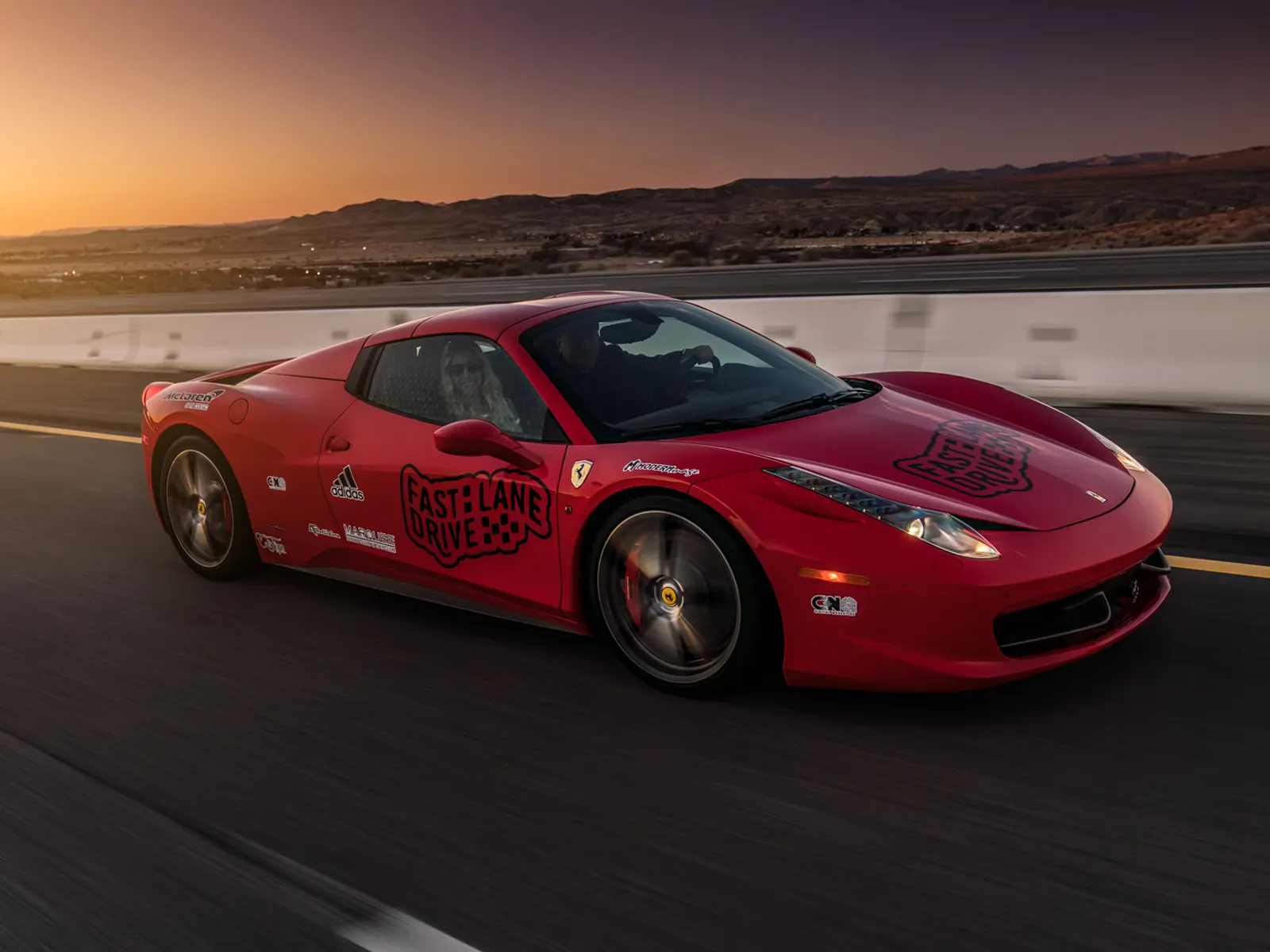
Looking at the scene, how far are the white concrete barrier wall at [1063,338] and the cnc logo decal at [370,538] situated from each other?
19.1 feet

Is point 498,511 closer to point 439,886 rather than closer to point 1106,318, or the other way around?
point 439,886

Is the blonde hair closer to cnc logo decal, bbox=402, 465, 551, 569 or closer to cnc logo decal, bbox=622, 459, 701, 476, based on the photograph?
cnc logo decal, bbox=402, 465, 551, 569

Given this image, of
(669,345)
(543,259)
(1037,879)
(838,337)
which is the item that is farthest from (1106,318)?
(543,259)

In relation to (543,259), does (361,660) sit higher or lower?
higher

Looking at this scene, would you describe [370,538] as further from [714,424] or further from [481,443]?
[714,424]

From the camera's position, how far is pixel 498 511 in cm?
419

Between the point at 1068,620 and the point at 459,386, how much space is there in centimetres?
234

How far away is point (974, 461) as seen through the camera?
12.8 ft

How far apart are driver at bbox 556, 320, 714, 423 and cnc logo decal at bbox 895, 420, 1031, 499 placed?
0.94m

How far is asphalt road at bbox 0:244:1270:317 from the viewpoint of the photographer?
23.9 metres

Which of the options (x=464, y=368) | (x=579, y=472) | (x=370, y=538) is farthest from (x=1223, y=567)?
(x=370, y=538)

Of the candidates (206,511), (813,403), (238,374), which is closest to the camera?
(813,403)

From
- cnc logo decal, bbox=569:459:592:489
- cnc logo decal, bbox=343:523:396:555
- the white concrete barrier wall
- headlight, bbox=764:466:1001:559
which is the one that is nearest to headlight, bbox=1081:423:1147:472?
headlight, bbox=764:466:1001:559

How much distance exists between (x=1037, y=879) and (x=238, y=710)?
2.58 metres
